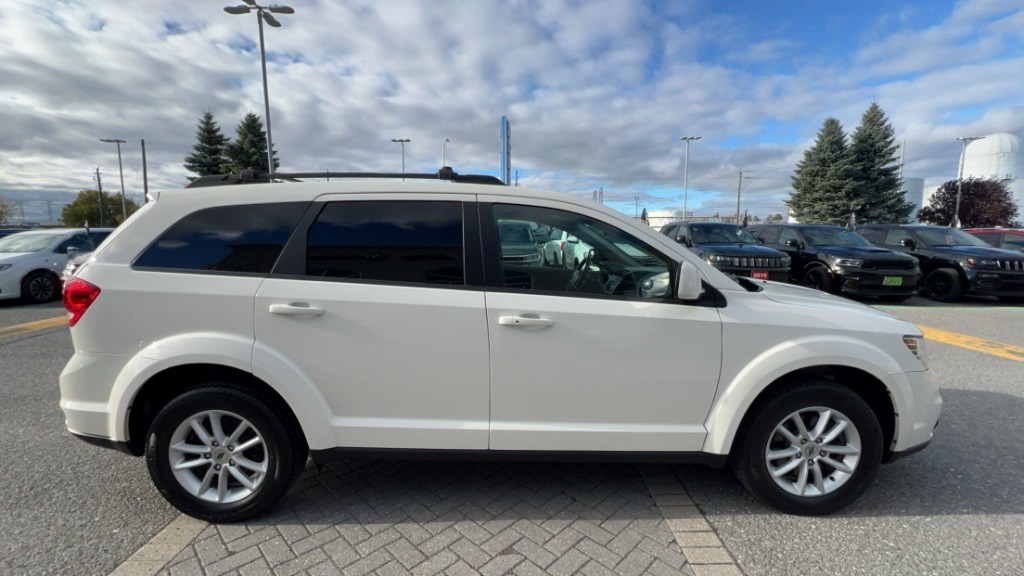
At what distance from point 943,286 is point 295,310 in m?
13.0

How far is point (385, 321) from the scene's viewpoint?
7.97 ft

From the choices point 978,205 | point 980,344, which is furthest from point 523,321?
point 978,205

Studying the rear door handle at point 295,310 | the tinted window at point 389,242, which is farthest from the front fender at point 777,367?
the rear door handle at point 295,310

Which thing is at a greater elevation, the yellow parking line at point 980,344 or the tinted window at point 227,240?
the tinted window at point 227,240

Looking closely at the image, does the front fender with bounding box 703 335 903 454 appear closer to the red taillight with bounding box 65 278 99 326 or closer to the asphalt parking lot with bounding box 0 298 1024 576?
the asphalt parking lot with bounding box 0 298 1024 576

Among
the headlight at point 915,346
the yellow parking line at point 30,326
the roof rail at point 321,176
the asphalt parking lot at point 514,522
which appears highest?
the roof rail at point 321,176

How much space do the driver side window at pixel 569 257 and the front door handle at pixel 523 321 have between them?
173 millimetres

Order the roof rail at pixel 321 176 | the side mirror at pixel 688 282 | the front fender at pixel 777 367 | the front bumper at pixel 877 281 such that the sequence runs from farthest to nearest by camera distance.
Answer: the front bumper at pixel 877 281
the roof rail at pixel 321 176
the front fender at pixel 777 367
the side mirror at pixel 688 282

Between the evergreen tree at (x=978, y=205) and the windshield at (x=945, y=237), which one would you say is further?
the evergreen tree at (x=978, y=205)

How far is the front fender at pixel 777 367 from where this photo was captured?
249cm

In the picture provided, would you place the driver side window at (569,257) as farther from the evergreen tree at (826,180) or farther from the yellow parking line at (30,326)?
the evergreen tree at (826,180)

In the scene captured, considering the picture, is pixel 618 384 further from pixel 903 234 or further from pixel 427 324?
pixel 903 234

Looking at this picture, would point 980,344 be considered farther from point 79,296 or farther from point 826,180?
point 826,180

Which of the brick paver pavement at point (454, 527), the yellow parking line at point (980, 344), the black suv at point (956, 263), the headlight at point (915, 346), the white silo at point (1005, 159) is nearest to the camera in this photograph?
the brick paver pavement at point (454, 527)
